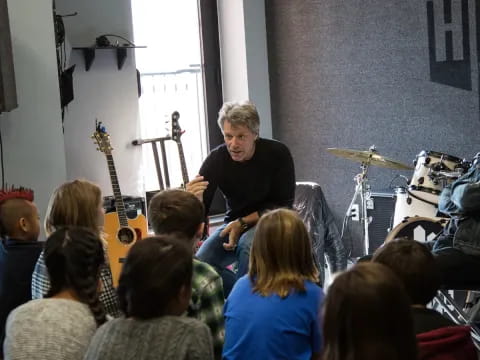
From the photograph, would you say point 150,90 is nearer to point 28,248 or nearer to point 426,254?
point 28,248

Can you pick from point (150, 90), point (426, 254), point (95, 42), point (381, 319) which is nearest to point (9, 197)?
point (426, 254)

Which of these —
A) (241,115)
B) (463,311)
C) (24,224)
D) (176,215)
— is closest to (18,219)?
(24,224)

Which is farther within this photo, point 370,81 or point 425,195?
point 370,81

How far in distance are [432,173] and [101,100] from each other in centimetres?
224

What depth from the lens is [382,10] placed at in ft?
16.6

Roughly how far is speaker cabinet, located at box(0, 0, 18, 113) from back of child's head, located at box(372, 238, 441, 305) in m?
2.22

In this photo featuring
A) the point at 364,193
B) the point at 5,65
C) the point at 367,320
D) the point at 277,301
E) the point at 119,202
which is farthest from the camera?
the point at 364,193

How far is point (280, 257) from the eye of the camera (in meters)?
2.22

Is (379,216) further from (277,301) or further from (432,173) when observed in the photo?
(277,301)

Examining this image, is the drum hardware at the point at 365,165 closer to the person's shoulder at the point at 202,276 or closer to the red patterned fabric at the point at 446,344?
the person's shoulder at the point at 202,276

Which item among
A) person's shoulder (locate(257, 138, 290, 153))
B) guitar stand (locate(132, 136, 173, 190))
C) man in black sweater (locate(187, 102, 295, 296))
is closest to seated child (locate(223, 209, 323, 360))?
man in black sweater (locate(187, 102, 295, 296))

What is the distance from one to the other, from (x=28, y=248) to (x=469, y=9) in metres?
3.04

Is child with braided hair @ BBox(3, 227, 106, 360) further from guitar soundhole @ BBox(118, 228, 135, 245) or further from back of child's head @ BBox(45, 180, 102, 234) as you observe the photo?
guitar soundhole @ BBox(118, 228, 135, 245)

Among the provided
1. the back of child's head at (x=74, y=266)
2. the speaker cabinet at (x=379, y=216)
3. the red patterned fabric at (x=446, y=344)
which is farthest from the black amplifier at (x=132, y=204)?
the red patterned fabric at (x=446, y=344)
